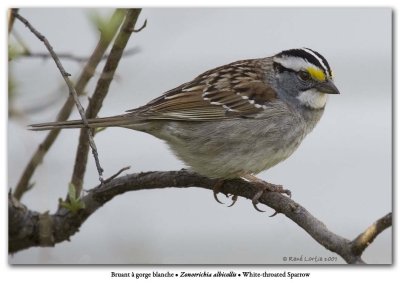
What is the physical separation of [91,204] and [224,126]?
689mm

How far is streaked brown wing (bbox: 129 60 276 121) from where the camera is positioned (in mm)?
2936

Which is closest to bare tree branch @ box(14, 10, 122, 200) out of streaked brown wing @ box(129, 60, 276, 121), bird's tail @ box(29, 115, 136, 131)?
bird's tail @ box(29, 115, 136, 131)

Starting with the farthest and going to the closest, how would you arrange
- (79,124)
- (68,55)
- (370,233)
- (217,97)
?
(217,97) < (79,124) < (68,55) < (370,233)

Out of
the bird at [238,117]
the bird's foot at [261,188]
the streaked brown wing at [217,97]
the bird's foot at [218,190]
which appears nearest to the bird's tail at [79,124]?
the bird at [238,117]

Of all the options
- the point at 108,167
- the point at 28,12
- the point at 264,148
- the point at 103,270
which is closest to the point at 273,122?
the point at 264,148

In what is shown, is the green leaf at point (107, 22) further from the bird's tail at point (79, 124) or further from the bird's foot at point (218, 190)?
the bird's foot at point (218, 190)

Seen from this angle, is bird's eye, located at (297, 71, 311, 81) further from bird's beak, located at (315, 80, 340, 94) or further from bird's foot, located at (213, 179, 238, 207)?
bird's foot, located at (213, 179, 238, 207)

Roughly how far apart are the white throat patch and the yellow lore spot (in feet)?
0.29

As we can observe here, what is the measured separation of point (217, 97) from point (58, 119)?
2.42ft

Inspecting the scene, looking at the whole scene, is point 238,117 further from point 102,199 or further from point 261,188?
point 102,199

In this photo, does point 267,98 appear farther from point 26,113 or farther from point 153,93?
point 26,113

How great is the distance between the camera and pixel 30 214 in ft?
9.39

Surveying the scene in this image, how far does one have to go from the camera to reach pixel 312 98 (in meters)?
3.05

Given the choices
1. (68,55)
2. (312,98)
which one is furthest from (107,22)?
(312,98)
